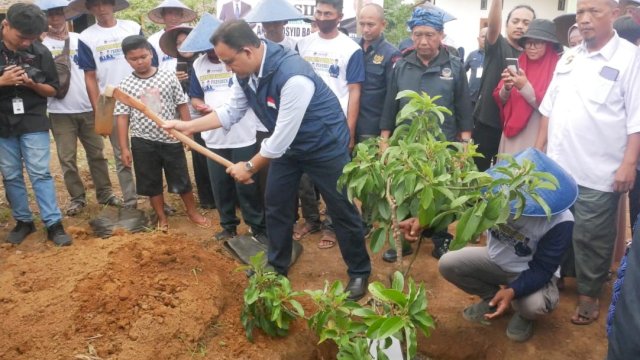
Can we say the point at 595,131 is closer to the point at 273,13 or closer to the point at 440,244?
the point at 440,244

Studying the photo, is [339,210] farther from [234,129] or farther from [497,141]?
[497,141]

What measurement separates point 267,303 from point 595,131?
7.19 ft

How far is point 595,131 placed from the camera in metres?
3.08

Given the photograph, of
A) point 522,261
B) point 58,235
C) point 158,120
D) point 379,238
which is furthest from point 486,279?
point 58,235

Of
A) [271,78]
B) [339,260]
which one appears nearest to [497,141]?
[339,260]

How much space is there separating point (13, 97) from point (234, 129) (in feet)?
5.61

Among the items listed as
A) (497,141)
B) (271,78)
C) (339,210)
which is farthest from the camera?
(497,141)

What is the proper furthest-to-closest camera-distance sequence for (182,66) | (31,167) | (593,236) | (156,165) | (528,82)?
(182,66) < (156,165) < (31,167) < (528,82) < (593,236)

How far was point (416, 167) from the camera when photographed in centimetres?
231

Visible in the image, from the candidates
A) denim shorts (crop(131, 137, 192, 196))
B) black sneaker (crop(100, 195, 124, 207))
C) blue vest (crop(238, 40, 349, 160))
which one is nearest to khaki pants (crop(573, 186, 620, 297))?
blue vest (crop(238, 40, 349, 160))

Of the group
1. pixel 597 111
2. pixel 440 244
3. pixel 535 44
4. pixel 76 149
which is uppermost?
pixel 535 44

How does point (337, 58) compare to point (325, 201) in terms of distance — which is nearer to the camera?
point (325, 201)

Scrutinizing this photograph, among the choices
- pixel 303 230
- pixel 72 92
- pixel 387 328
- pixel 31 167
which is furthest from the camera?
pixel 72 92

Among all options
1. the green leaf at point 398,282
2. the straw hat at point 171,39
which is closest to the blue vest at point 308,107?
the green leaf at point 398,282
